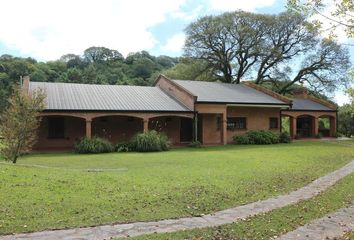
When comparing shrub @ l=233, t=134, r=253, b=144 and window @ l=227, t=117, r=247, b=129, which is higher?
window @ l=227, t=117, r=247, b=129

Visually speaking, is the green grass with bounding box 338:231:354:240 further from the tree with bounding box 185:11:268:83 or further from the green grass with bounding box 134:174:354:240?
the tree with bounding box 185:11:268:83

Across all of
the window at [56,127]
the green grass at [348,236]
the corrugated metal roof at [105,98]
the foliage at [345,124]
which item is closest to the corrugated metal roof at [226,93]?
the corrugated metal roof at [105,98]

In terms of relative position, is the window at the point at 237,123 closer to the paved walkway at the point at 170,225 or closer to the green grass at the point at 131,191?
the green grass at the point at 131,191

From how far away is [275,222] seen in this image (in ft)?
25.0

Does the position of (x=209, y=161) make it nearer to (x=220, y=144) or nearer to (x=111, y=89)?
(x=220, y=144)

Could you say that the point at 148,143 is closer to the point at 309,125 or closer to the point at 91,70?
the point at 309,125

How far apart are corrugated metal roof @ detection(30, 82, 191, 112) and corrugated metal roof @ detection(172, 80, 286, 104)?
2.34m

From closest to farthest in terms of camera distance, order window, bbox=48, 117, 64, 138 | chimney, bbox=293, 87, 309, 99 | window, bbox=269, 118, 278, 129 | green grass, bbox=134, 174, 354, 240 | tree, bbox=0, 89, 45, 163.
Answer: green grass, bbox=134, 174, 354, 240, tree, bbox=0, 89, 45, 163, window, bbox=48, 117, 64, 138, window, bbox=269, 118, 278, 129, chimney, bbox=293, 87, 309, 99

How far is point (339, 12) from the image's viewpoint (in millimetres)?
7434

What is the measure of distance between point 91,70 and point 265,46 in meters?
30.5

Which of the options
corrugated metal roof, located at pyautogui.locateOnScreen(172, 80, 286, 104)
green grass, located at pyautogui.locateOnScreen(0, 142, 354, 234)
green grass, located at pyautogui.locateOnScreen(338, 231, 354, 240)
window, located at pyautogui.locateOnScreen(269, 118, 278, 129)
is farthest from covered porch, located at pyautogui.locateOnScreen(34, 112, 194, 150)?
green grass, located at pyautogui.locateOnScreen(338, 231, 354, 240)

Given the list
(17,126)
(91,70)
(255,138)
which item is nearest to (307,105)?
(255,138)

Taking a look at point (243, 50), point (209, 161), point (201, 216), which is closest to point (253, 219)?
point (201, 216)

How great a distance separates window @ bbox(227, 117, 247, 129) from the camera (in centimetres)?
3200
